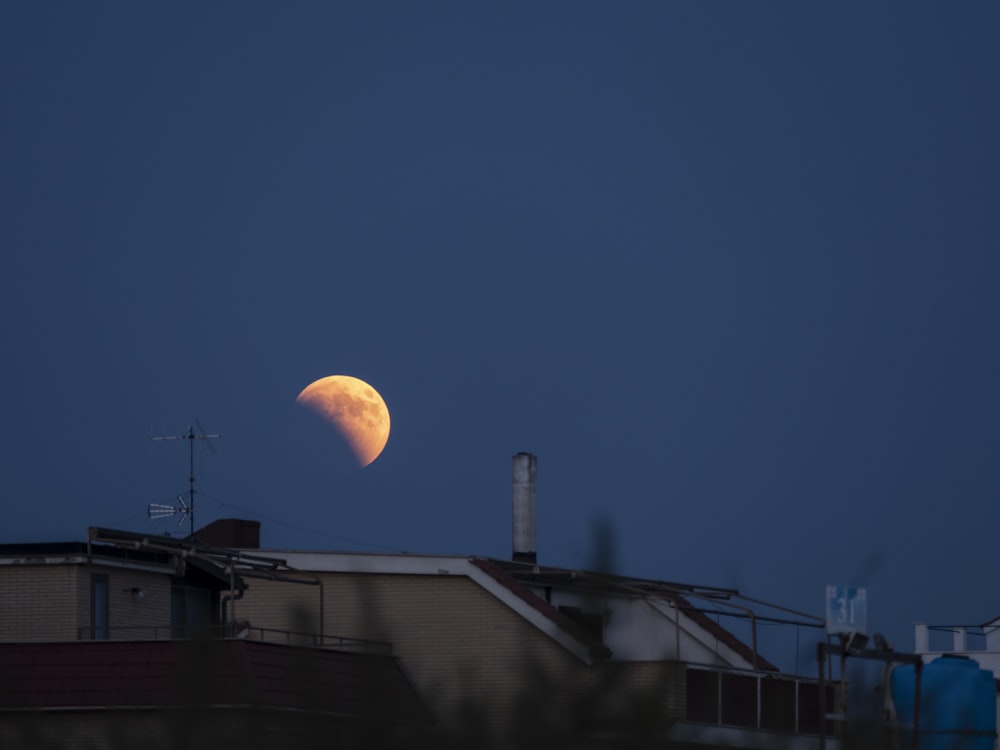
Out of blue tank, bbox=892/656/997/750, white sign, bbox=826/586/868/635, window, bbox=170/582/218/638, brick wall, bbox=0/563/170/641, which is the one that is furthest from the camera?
window, bbox=170/582/218/638

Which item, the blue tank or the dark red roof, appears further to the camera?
the blue tank

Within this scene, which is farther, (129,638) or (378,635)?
(129,638)

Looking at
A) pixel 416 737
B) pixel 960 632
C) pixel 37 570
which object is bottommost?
pixel 960 632

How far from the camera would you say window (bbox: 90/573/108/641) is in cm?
2928

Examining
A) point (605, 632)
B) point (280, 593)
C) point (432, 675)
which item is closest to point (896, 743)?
point (605, 632)

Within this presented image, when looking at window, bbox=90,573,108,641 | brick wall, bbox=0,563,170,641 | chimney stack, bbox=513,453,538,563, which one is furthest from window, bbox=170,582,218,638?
chimney stack, bbox=513,453,538,563

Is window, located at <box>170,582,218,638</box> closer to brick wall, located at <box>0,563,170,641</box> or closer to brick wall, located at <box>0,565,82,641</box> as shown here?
brick wall, located at <box>0,563,170,641</box>

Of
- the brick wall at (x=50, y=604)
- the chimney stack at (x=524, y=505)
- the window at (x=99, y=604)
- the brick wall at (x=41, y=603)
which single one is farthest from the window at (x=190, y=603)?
the chimney stack at (x=524, y=505)

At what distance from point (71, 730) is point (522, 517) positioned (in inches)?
1511

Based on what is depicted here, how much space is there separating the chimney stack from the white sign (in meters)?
23.0

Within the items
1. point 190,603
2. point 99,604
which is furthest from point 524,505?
point 99,604

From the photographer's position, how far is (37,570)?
95.6 ft

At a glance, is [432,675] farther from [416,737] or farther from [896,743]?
[896,743]

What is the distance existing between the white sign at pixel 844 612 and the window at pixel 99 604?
49.1 ft
